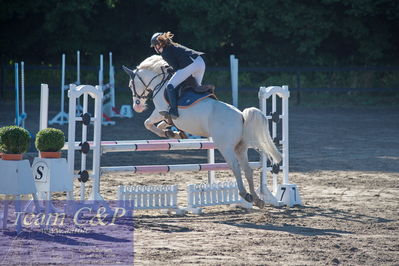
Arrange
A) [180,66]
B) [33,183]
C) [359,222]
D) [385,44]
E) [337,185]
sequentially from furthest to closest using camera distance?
[385,44]
[337,185]
[180,66]
[359,222]
[33,183]

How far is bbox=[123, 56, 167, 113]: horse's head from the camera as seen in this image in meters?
8.65

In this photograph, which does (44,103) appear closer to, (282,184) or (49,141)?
(49,141)

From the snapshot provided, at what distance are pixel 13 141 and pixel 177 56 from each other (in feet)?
7.24

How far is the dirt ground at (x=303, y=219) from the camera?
6.07 metres

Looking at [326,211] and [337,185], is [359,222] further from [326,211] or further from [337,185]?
[337,185]

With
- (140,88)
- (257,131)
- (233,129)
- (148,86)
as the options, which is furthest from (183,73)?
(257,131)

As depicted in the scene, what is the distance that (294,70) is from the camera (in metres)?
25.1

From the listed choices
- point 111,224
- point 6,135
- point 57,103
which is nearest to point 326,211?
point 111,224

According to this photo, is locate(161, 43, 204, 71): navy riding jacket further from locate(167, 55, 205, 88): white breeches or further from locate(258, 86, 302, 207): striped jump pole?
locate(258, 86, 302, 207): striped jump pole

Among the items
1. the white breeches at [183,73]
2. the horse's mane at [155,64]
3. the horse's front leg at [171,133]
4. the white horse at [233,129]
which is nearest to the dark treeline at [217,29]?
the horse's mane at [155,64]

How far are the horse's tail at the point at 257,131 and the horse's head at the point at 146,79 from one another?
1.17m

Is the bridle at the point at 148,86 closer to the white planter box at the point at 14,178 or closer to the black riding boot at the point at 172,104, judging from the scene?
the black riding boot at the point at 172,104

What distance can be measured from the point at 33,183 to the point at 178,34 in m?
20.8

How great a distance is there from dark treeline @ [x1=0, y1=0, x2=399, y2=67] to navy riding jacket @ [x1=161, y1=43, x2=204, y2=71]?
17788 millimetres
